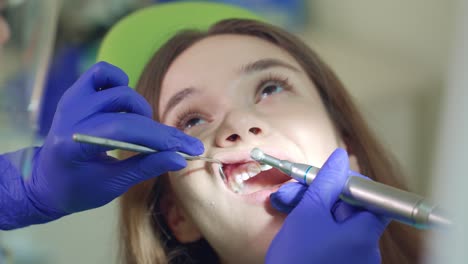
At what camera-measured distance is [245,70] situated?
3.62ft

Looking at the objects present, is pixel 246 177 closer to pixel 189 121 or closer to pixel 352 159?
pixel 189 121

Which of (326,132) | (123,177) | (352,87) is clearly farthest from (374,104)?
(123,177)

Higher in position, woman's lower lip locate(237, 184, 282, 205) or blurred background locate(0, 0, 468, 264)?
blurred background locate(0, 0, 468, 264)

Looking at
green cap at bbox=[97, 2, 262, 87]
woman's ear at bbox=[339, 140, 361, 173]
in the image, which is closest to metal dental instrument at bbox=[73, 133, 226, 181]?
woman's ear at bbox=[339, 140, 361, 173]

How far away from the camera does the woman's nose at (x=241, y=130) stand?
974mm

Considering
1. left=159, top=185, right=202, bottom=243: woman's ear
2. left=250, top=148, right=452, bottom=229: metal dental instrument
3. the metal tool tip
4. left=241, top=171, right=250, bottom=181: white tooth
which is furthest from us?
left=159, top=185, right=202, bottom=243: woman's ear

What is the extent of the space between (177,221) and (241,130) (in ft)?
1.18

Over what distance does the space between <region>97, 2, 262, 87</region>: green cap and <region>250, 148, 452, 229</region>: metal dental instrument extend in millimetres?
574

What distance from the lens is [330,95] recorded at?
1252 millimetres

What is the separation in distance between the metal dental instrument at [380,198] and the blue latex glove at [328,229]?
0.8 inches

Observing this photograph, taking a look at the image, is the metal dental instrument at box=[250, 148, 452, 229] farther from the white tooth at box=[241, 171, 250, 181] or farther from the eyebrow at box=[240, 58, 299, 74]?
the eyebrow at box=[240, 58, 299, 74]

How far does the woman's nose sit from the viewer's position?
97cm

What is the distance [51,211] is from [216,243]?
13.4 inches

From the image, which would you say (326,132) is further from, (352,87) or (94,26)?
(94,26)
